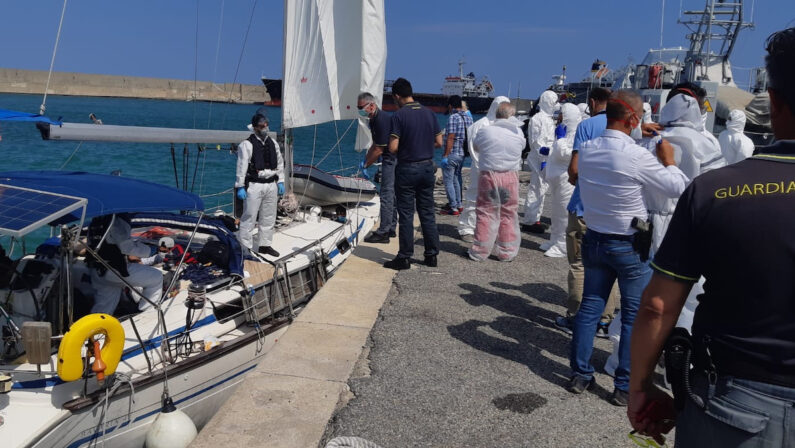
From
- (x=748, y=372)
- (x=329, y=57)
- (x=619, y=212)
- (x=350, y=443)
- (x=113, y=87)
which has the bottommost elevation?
(x=350, y=443)

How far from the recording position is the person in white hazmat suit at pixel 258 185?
28.5 ft

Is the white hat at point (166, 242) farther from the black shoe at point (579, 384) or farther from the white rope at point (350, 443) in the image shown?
the black shoe at point (579, 384)

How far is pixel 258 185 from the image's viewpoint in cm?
875

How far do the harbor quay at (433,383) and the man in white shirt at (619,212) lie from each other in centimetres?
43

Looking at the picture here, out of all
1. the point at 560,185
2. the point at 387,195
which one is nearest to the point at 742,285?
the point at 560,185

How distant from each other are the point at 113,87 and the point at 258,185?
128 metres

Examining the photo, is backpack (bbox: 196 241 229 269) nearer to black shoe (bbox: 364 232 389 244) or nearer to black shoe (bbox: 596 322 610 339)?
black shoe (bbox: 364 232 389 244)

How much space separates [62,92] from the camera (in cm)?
11431

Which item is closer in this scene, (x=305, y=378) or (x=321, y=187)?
(x=305, y=378)

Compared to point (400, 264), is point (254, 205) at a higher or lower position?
higher

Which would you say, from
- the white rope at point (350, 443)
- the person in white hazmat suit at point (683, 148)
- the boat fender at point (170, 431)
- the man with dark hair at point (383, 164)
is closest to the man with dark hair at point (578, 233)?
the person in white hazmat suit at point (683, 148)

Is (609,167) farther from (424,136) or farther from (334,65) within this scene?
(334,65)

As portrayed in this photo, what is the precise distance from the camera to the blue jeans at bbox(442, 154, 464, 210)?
444 inches

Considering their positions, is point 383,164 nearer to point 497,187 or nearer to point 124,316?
point 497,187
